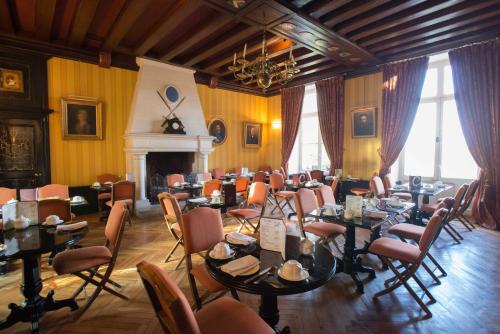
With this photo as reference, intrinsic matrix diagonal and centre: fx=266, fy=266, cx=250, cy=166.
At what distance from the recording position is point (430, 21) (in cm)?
427

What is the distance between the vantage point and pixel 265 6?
3635 millimetres

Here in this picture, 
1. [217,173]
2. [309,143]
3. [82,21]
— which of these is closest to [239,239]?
[82,21]

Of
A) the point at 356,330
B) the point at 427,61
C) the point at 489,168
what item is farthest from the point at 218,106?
the point at 356,330

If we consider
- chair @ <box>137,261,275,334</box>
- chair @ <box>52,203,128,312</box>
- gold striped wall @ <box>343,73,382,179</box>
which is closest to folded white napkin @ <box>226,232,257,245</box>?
chair @ <box>137,261,275,334</box>

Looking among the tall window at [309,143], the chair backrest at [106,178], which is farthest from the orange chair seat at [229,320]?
the tall window at [309,143]

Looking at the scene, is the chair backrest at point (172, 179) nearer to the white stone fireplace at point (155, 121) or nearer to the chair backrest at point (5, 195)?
the white stone fireplace at point (155, 121)

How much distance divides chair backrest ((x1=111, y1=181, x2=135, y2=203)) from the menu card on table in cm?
372

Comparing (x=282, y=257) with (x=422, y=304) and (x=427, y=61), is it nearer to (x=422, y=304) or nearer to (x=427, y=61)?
(x=422, y=304)

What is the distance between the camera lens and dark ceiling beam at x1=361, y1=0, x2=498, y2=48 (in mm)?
3847

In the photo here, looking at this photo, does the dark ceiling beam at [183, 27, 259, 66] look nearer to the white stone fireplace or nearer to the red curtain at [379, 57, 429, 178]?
the white stone fireplace

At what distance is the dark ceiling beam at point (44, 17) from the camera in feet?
12.9

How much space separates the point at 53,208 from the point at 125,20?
125 inches

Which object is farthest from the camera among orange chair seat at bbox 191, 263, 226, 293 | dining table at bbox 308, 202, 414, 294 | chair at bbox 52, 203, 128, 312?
dining table at bbox 308, 202, 414, 294

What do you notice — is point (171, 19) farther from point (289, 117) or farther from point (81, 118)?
point (289, 117)
